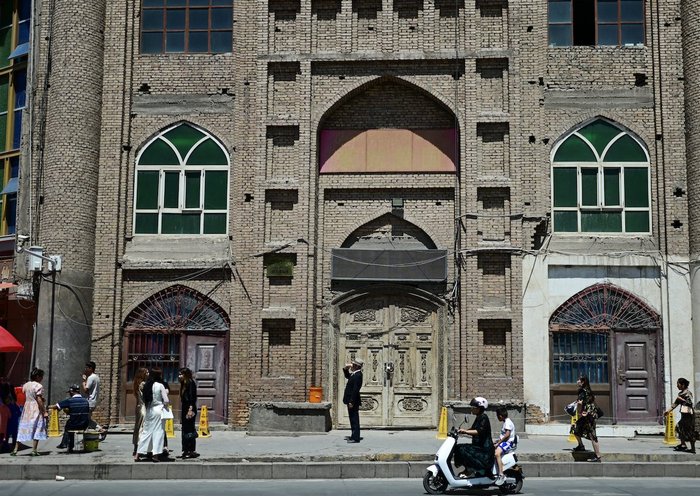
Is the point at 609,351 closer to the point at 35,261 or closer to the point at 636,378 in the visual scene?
the point at 636,378

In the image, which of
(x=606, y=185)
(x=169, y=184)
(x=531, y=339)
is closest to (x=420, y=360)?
(x=531, y=339)

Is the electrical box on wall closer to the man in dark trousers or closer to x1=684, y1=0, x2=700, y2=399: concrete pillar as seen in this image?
the man in dark trousers

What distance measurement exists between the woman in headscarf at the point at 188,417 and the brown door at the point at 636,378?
950cm

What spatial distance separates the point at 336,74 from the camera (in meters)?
21.4

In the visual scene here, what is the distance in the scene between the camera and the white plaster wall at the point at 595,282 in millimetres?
20328

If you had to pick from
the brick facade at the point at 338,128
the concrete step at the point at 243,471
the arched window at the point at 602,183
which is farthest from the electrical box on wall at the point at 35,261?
the arched window at the point at 602,183

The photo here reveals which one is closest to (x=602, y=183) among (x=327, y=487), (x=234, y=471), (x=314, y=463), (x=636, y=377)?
(x=636, y=377)

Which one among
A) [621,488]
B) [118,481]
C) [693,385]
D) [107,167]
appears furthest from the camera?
[107,167]

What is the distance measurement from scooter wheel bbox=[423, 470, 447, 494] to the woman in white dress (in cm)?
500

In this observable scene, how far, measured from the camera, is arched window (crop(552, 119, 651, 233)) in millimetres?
21016

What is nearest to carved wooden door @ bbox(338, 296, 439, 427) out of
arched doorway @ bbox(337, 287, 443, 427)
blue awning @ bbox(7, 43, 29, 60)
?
arched doorway @ bbox(337, 287, 443, 427)

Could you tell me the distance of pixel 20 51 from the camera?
22672 millimetres

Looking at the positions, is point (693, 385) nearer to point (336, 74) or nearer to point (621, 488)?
point (621, 488)

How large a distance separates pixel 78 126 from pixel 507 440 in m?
12.7
